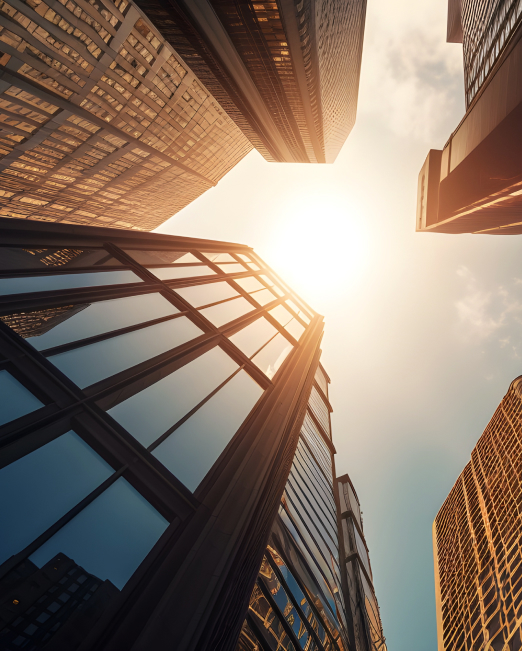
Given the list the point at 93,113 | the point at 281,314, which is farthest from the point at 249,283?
the point at 93,113

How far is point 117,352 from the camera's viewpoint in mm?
7898

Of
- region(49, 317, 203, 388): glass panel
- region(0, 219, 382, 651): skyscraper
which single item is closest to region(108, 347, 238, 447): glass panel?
region(0, 219, 382, 651): skyscraper

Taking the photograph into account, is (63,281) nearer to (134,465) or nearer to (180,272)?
(134,465)

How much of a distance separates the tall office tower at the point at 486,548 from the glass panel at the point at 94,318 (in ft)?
199

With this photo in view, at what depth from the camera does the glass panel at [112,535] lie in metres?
4.47

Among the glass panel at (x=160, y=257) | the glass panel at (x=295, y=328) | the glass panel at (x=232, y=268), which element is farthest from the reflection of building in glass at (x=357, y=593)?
the glass panel at (x=160, y=257)

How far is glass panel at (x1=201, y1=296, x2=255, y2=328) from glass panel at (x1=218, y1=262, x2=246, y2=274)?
333 centimetres

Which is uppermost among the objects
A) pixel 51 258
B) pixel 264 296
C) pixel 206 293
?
pixel 264 296

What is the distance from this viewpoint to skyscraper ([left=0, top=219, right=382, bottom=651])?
430 centimetres

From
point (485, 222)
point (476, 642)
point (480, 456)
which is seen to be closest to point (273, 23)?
point (485, 222)

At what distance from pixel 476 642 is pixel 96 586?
76852 mm

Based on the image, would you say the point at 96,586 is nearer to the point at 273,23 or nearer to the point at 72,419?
the point at 72,419

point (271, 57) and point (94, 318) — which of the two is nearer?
point (94, 318)

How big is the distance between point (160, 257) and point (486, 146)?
26.8 meters
